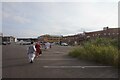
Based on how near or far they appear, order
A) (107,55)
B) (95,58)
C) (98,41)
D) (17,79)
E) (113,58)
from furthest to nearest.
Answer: (98,41) → (95,58) → (107,55) → (113,58) → (17,79)

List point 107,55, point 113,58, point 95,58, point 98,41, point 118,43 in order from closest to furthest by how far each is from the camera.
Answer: point 113,58, point 107,55, point 95,58, point 118,43, point 98,41

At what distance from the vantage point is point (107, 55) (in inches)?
639

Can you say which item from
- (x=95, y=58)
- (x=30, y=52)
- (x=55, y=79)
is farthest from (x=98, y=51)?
(x=55, y=79)

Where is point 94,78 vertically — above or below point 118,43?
below

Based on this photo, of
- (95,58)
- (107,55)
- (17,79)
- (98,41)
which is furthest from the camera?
(98,41)

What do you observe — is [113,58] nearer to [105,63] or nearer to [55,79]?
[105,63]

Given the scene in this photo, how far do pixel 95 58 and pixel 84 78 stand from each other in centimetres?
778

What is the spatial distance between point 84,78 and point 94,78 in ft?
1.52

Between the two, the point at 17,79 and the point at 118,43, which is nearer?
the point at 17,79

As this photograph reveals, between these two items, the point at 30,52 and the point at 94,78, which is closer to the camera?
the point at 94,78

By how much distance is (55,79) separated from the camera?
963 centimetres

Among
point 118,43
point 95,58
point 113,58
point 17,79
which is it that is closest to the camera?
point 17,79

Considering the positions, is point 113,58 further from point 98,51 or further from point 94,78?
point 94,78

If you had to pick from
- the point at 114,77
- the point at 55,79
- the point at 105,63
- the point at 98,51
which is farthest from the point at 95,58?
the point at 55,79
